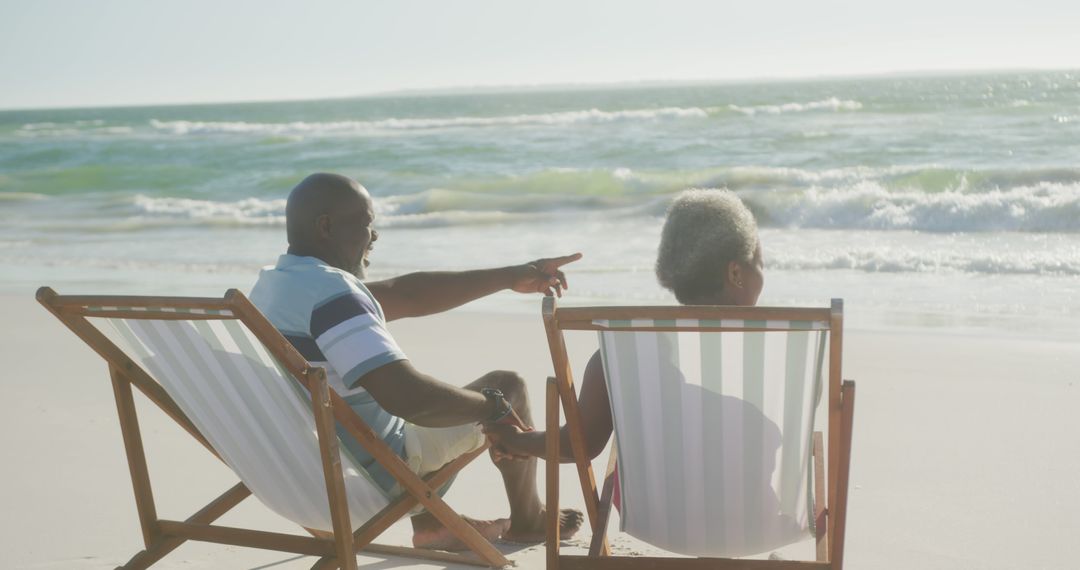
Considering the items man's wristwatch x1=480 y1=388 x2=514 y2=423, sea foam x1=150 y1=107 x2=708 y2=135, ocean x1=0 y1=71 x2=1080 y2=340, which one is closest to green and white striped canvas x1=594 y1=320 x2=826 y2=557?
man's wristwatch x1=480 y1=388 x2=514 y2=423

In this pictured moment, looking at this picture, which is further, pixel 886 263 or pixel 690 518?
pixel 886 263

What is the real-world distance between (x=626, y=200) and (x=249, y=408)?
1512 centimetres

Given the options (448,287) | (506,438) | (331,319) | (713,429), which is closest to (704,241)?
(713,429)

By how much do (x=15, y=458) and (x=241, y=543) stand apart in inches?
82.2

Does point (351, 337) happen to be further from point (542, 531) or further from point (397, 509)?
point (542, 531)

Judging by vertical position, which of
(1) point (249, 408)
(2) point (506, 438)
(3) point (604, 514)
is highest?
(1) point (249, 408)

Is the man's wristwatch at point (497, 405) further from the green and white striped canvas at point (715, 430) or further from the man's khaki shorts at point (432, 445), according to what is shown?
the green and white striped canvas at point (715, 430)

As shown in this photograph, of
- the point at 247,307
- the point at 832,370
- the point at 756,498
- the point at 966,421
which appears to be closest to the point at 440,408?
the point at 247,307

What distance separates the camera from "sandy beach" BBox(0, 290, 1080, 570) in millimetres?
3475

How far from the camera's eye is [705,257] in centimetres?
251

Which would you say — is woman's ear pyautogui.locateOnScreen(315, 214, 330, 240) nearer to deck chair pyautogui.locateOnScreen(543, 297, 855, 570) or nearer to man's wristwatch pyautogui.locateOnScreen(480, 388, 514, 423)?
man's wristwatch pyautogui.locateOnScreen(480, 388, 514, 423)

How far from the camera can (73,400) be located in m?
5.29

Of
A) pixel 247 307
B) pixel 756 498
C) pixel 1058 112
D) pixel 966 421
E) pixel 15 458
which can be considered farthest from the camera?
pixel 1058 112

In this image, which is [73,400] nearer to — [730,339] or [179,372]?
[179,372]
